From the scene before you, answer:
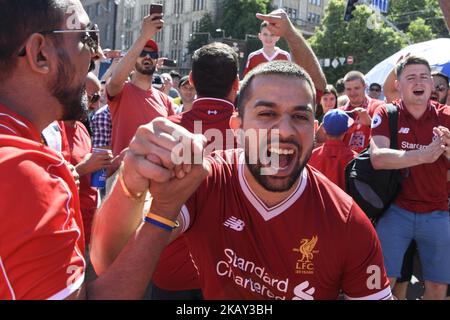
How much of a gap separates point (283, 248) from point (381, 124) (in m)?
2.34

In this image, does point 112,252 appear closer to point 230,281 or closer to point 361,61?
point 230,281

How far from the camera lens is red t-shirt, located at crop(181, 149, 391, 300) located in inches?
82.7

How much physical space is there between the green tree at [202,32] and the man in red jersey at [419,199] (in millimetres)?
54595

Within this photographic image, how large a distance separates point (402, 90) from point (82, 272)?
3.55 m

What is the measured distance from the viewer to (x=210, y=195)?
2.19 m

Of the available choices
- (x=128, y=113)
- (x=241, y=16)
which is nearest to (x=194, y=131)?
(x=128, y=113)

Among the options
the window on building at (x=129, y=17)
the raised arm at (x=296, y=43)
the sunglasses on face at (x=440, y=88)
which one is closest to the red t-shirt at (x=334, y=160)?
the raised arm at (x=296, y=43)

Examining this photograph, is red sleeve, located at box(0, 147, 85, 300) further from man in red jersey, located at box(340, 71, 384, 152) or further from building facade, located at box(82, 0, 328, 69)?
building facade, located at box(82, 0, 328, 69)

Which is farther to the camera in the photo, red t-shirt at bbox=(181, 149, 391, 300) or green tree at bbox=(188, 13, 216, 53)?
green tree at bbox=(188, 13, 216, 53)

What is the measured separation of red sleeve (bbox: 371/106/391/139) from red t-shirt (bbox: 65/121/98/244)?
2416 mm

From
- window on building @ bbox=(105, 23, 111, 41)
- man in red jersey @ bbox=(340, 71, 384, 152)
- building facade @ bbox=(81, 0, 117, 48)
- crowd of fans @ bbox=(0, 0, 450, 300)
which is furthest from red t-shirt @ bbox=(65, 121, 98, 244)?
window on building @ bbox=(105, 23, 111, 41)

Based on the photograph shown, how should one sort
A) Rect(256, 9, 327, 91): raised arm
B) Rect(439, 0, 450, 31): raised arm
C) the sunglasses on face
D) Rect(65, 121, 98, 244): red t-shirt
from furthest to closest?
the sunglasses on face, Rect(65, 121, 98, 244): red t-shirt, Rect(256, 9, 327, 91): raised arm, Rect(439, 0, 450, 31): raised arm

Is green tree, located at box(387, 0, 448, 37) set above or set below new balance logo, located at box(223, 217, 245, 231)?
above
